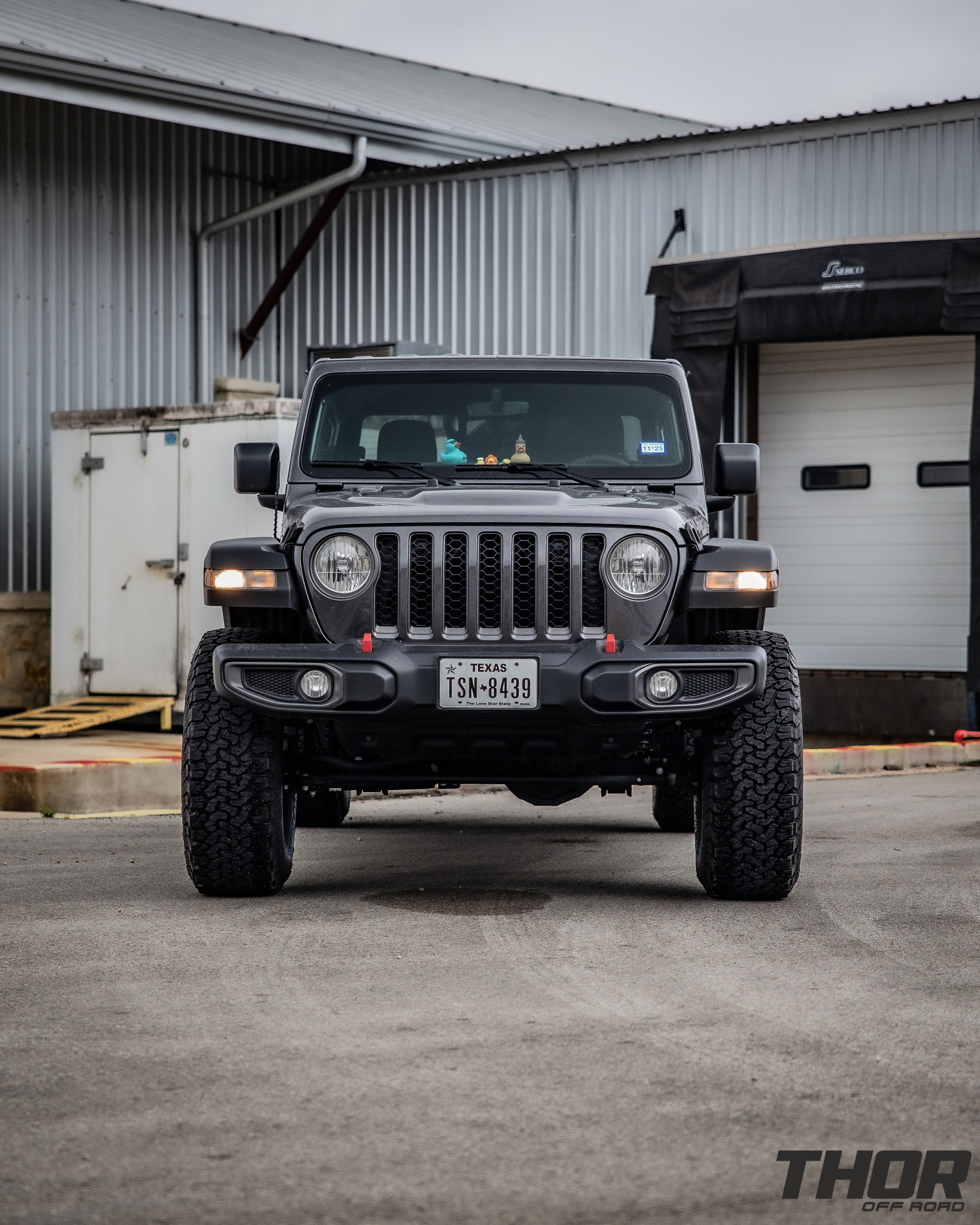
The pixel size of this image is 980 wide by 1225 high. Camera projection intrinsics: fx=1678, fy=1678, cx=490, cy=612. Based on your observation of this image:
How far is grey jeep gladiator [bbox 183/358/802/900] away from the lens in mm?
6273

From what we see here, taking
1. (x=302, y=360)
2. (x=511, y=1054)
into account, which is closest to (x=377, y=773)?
(x=511, y=1054)

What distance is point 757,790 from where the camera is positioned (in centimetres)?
646

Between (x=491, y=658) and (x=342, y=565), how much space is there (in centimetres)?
71

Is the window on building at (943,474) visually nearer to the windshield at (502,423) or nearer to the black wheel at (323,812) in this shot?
the black wheel at (323,812)

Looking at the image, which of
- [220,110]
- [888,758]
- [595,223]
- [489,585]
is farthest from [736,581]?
[595,223]

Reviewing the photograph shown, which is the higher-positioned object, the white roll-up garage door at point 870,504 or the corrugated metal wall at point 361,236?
the corrugated metal wall at point 361,236

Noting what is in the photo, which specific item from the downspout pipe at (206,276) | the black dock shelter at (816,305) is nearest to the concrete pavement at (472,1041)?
the black dock shelter at (816,305)

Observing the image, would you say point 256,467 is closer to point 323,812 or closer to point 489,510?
point 489,510

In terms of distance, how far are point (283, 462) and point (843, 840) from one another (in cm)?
725

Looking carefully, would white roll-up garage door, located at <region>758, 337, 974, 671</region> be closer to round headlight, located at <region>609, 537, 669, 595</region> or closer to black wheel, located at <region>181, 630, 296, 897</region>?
round headlight, located at <region>609, 537, 669, 595</region>

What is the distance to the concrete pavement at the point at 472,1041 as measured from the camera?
3.27m

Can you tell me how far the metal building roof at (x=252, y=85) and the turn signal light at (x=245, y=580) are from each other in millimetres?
9436

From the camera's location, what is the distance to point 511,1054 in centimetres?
422

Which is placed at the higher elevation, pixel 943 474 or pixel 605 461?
pixel 943 474
